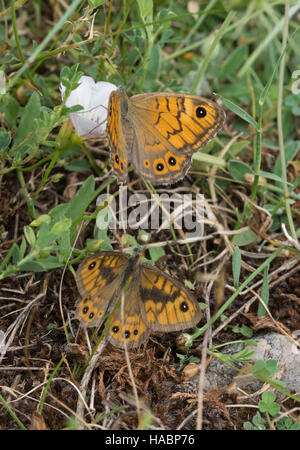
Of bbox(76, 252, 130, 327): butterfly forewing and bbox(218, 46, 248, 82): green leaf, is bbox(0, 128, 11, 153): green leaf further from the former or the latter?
bbox(218, 46, 248, 82): green leaf

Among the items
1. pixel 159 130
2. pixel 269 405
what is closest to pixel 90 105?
pixel 159 130

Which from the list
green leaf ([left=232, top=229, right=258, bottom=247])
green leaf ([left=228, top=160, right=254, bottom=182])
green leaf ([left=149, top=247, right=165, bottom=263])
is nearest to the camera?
green leaf ([left=149, top=247, right=165, bottom=263])

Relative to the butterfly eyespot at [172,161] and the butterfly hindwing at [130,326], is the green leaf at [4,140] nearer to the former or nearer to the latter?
the butterfly eyespot at [172,161]

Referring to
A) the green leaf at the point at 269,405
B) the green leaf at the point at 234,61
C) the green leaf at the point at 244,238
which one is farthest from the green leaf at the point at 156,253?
the green leaf at the point at 234,61

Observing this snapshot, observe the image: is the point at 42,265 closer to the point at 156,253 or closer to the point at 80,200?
the point at 80,200

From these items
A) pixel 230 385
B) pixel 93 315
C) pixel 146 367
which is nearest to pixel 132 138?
pixel 93 315

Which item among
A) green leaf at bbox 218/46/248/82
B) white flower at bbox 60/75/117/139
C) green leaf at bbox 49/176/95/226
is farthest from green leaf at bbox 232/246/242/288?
green leaf at bbox 218/46/248/82
